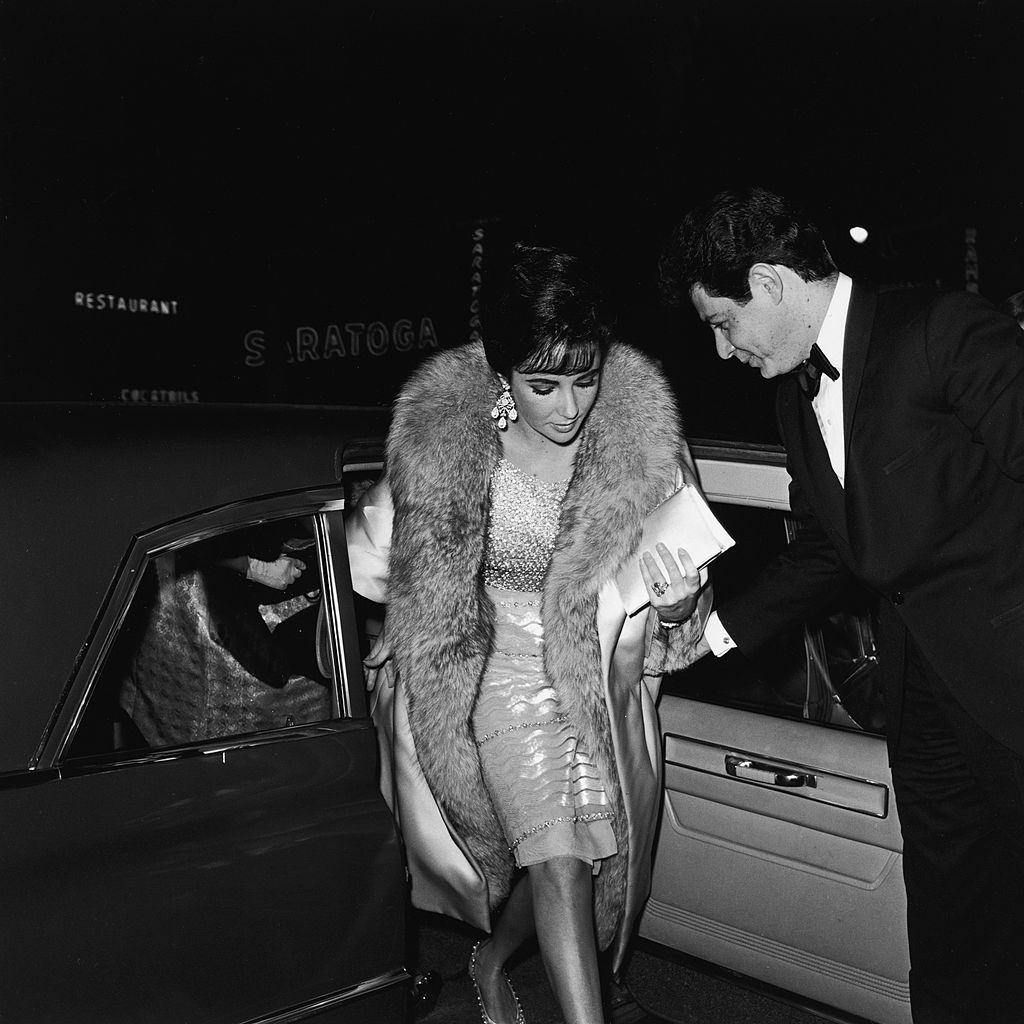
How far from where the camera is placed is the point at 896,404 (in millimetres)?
2191

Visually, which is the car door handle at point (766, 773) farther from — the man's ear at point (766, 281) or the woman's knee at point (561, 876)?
the man's ear at point (766, 281)

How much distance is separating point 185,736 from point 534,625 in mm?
949

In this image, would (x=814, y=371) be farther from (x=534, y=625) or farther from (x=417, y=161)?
(x=417, y=161)

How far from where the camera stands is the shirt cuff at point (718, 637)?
9.13ft

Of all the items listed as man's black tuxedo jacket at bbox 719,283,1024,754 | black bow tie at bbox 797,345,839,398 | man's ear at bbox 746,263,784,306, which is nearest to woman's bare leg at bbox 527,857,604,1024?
man's black tuxedo jacket at bbox 719,283,1024,754

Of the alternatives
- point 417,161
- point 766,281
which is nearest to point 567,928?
point 766,281

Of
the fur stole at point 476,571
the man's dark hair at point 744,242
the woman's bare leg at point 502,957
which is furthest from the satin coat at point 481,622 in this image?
the man's dark hair at point 744,242

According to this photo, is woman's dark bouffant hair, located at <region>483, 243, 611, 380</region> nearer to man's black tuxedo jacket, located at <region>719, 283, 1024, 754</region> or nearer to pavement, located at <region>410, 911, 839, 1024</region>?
man's black tuxedo jacket, located at <region>719, 283, 1024, 754</region>

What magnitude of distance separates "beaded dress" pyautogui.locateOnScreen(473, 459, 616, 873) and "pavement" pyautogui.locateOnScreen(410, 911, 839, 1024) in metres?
0.50

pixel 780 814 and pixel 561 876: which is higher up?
pixel 780 814

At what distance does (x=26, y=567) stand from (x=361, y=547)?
99 cm

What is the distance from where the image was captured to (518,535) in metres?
2.89

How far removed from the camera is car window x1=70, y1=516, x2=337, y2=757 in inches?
85.1

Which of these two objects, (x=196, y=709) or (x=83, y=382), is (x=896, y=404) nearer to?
(x=196, y=709)
